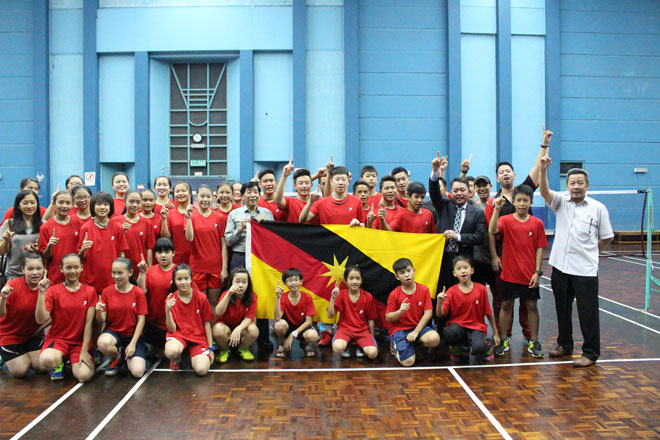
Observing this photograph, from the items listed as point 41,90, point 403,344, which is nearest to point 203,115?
point 41,90

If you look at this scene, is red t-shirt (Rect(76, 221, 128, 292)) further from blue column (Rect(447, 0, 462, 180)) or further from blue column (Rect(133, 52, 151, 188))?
blue column (Rect(447, 0, 462, 180))

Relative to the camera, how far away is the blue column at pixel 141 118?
15.4 metres

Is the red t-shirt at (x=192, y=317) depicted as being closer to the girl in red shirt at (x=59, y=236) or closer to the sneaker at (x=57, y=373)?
the sneaker at (x=57, y=373)

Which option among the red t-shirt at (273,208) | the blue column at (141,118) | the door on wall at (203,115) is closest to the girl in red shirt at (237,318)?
the red t-shirt at (273,208)

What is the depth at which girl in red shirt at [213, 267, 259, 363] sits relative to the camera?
17.5ft

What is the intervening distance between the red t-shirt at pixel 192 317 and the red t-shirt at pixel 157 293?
0.24 meters

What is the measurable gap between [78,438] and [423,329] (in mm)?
3537

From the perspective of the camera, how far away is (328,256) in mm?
6035

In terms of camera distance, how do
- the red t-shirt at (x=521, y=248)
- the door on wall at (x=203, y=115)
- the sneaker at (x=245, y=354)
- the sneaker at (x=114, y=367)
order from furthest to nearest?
1. the door on wall at (x=203, y=115)
2. the red t-shirt at (x=521, y=248)
3. the sneaker at (x=245, y=354)
4. the sneaker at (x=114, y=367)

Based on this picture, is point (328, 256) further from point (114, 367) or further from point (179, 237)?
point (114, 367)

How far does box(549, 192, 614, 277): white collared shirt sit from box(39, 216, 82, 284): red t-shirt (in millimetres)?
5425

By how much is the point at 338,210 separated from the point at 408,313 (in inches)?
62.2

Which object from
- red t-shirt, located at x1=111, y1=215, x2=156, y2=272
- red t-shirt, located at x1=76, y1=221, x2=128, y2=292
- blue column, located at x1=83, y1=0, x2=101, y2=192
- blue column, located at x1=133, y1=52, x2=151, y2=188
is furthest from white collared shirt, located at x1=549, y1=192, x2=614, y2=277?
blue column, located at x1=83, y1=0, x2=101, y2=192

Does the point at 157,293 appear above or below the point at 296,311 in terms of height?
above
